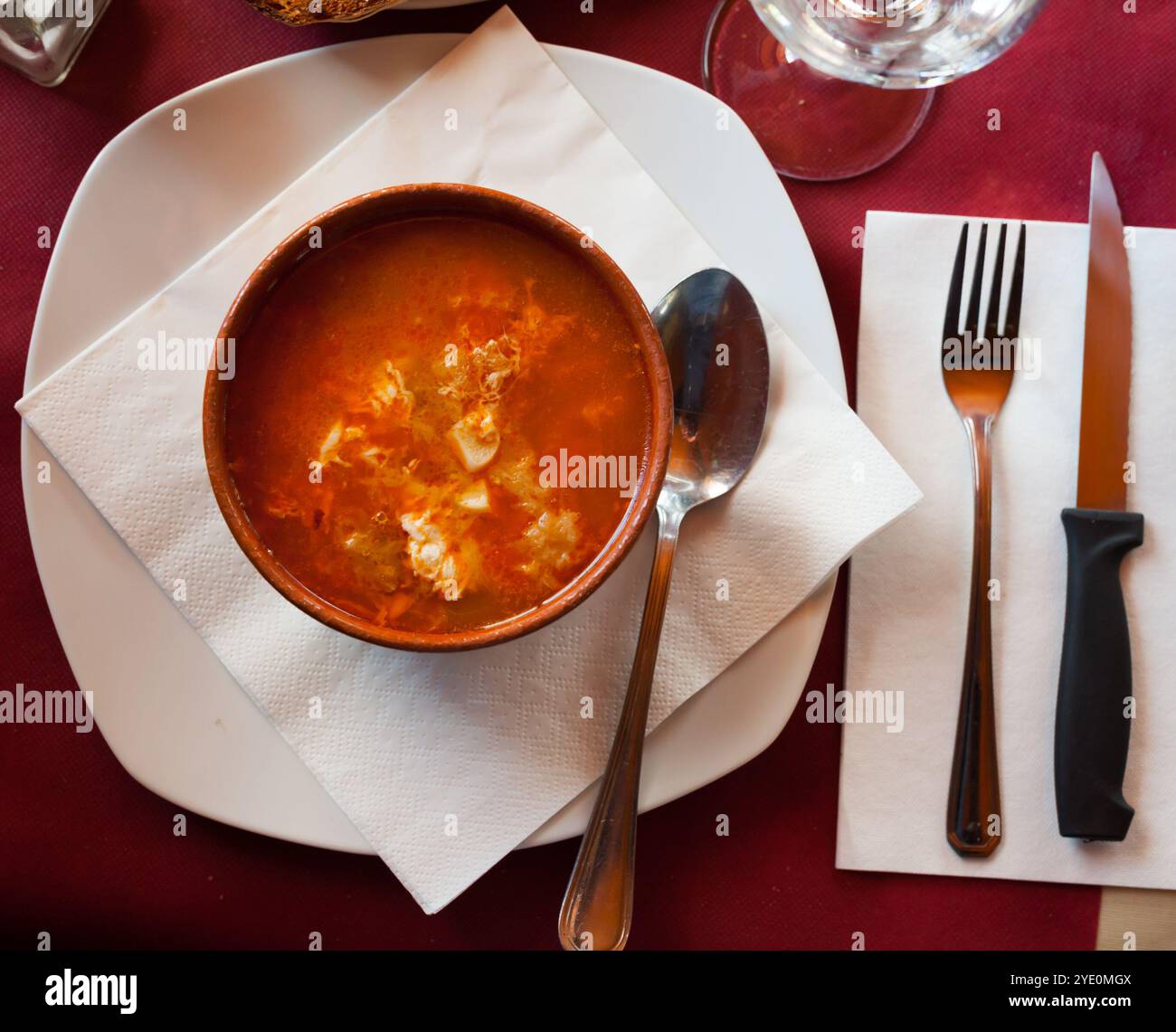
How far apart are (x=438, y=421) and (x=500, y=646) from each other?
369 millimetres

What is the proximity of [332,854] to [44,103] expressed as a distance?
1342mm

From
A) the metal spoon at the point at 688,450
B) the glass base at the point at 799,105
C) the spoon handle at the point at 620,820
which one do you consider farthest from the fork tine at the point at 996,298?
the spoon handle at the point at 620,820

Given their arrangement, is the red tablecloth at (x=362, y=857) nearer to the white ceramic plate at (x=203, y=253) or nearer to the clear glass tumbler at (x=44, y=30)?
the clear glass tumbler at (x=44, y=30)

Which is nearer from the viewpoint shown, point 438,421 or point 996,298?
point 438,421

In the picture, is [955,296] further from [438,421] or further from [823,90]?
[438,421]

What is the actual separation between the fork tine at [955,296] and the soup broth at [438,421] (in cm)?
57

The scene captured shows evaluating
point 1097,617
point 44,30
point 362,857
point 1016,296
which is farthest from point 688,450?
point 44,30

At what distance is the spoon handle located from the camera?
146 cm

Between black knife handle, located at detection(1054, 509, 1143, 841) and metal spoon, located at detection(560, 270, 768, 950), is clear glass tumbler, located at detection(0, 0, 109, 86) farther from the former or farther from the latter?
black knife handle, located at detection(1054, 509, 1143, 841)

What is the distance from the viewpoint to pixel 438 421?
1.37 m

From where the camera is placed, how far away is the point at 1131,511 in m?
1.62

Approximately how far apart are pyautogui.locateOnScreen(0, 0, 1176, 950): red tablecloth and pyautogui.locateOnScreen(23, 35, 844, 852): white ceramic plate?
149mm

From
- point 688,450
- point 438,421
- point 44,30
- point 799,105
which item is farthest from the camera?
point 799,105

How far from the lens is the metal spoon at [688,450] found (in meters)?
1.48
